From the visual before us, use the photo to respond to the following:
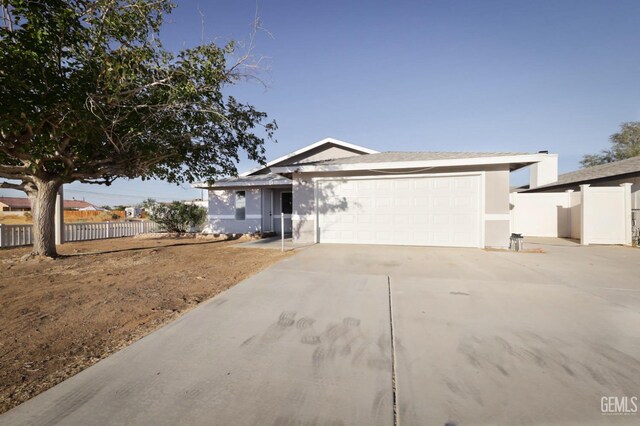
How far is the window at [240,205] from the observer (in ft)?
47.9

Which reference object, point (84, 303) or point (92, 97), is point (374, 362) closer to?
point (84, 303)

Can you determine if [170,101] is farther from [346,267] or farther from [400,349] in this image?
[400,349]

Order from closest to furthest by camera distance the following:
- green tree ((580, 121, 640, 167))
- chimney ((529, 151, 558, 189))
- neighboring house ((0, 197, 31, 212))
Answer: chimney ((529, 151, 558, 189))
green tree ((580, 121, 640, 167))
neighboring house ((0, 197, 31, 212))

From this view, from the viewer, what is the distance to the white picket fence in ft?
34.4

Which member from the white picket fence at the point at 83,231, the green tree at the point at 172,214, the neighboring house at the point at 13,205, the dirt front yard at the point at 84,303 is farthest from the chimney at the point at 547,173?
the neighboring house at the point at 13,205

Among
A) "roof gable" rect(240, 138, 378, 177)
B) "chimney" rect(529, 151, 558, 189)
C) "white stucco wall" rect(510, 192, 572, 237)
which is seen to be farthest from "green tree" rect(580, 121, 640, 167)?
"roof gable" rect(240, 138, 378, 177)

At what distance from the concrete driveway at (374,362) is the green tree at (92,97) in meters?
5.10

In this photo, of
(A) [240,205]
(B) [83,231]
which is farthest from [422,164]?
(B) [83,231]

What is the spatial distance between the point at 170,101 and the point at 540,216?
15.6 m

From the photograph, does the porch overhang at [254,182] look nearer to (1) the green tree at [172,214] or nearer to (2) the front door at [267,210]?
(2) the front door at [267,210]

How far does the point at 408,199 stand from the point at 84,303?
345 inches

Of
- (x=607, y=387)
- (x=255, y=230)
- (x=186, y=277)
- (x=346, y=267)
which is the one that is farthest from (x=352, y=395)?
(x=255, y=230)

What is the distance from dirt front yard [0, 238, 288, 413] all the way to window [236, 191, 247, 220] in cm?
677

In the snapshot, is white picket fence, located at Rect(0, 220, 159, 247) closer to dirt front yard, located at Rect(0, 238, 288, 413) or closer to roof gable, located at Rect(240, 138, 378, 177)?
dirt front yard, located at Rect(0, 238, 288, 413)
